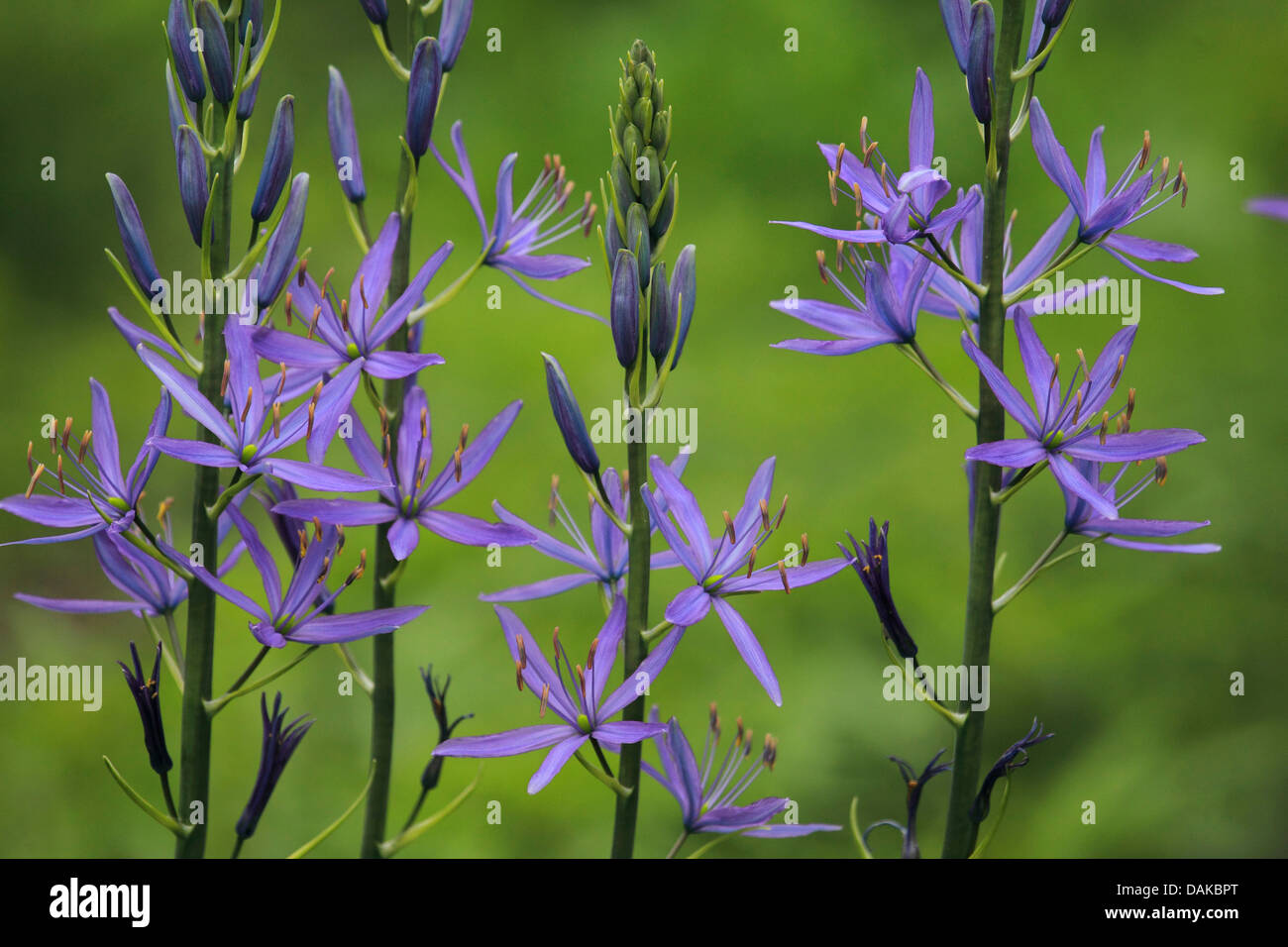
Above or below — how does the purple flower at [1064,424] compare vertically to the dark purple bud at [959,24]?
below

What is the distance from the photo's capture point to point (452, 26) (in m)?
1.70

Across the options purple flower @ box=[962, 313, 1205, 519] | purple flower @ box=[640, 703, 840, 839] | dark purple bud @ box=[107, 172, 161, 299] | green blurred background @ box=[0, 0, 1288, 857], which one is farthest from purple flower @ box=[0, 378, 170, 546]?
green blurred background @ box=[0, 0, 1288, 857]

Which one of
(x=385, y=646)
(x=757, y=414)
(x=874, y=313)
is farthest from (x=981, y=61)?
(x=757, y=414)

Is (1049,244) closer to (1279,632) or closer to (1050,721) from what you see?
(1050,721)

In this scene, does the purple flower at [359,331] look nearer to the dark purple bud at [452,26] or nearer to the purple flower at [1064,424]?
the dark purple bud at [452,26]

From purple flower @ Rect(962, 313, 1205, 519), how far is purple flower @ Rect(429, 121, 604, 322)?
620 mm

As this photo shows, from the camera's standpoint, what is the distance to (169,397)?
1.54 metres

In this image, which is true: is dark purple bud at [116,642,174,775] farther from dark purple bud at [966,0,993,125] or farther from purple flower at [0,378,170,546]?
dark purple bud at [966,0,993,125]

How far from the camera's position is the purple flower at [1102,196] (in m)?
1.50

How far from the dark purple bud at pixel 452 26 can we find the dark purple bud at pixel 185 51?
0.33m

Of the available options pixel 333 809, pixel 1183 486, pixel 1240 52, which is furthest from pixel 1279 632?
pixel 333 809

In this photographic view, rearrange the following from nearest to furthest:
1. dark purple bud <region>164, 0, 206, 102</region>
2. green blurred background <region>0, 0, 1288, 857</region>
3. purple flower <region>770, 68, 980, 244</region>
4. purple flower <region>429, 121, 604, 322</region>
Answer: purple flower <region>770, 68, 980, 244</region>
dark purple bud <region>164, 0, 206, 102</region>
purple flower <region>429, 121, 604, 322</region>
green blurred background <region>0, 0, 1288, 857</region>

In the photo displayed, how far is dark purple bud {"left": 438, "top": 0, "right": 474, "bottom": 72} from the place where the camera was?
1.69 metres

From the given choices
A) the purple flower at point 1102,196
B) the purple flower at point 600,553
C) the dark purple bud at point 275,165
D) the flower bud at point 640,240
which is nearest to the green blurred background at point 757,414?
the purple flower at point 600,553
